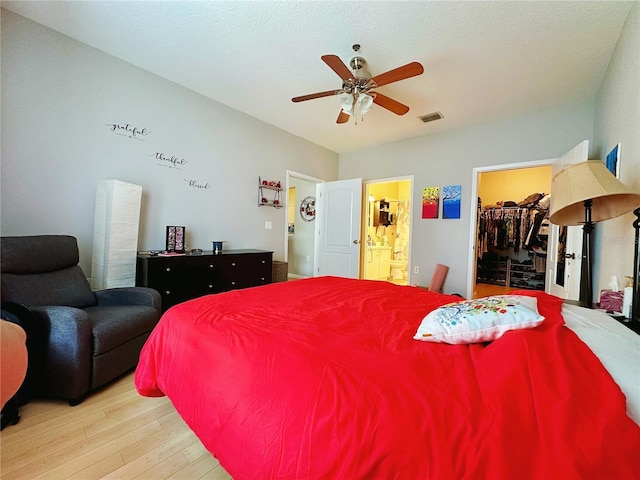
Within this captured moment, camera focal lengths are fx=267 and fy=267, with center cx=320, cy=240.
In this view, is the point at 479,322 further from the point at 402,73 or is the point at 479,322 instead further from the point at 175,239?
the point at 175,239

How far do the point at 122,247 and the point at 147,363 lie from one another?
1370mm

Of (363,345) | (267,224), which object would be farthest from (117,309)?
(267,224)

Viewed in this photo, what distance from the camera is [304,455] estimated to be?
70 centimetres

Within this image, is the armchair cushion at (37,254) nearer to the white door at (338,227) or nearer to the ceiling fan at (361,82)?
the ceiling fan at (361,82)

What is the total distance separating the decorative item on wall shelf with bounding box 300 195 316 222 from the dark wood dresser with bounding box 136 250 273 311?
8.07ft

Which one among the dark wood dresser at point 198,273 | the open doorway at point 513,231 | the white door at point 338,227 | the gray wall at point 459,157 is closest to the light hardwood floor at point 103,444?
the dark wood dresser at point 198,273

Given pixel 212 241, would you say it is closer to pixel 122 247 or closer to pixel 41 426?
pixel 122 247

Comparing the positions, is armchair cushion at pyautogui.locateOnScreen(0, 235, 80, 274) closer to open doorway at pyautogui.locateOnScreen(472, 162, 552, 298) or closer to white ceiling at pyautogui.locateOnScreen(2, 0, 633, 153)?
white ceiling at pyautogui.locateOnScreen(2, 0, 633, 153)

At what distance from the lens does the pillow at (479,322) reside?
922 mm

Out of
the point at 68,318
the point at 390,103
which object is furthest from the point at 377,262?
the point at 68,318

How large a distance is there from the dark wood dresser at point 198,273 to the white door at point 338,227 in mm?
1601

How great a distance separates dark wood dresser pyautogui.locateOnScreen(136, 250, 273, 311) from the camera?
2516 mm

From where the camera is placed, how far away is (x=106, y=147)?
2.53 meters

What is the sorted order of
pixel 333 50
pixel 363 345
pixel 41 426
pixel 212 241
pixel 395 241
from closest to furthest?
1. pixel 363 345
2. pixel 41 426
3. pixel 333 50
4. pixel 212 241
5. pixel 395 241
